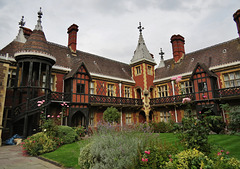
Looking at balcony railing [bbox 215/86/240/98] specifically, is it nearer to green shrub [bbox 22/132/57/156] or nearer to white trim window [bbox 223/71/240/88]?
white trim window [bbox 223/71/240/88]

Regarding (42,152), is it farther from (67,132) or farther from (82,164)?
(82,164)

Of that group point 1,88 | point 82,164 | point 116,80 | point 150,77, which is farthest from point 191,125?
point 150,77

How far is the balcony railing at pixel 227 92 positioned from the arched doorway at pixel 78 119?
12358mm

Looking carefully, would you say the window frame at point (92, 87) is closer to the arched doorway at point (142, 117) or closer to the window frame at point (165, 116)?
the arched doorway at point (142, 117)

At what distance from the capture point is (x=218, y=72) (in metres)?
16.2

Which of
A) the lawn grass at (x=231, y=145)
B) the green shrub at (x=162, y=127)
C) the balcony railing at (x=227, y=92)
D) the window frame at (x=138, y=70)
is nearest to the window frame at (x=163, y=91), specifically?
the window frame at (x=138, y=70)

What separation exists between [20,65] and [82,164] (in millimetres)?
10767

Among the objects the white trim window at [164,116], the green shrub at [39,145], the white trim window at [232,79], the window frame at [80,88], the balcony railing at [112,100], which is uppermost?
the white trim window at [232,79]

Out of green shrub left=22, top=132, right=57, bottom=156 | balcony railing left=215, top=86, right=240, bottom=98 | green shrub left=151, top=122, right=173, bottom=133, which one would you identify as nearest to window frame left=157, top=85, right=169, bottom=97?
balcony railing left=215, top=86, right=240, bottom=98

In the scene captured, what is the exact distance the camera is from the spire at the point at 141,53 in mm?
21219

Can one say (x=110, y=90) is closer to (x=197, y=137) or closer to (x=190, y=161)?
(x=197, y=137)

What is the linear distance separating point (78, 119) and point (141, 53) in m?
11.4

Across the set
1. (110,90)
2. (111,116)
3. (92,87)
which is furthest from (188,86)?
(92,87)

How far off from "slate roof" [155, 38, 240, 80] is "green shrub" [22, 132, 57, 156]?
15228 millimetres
